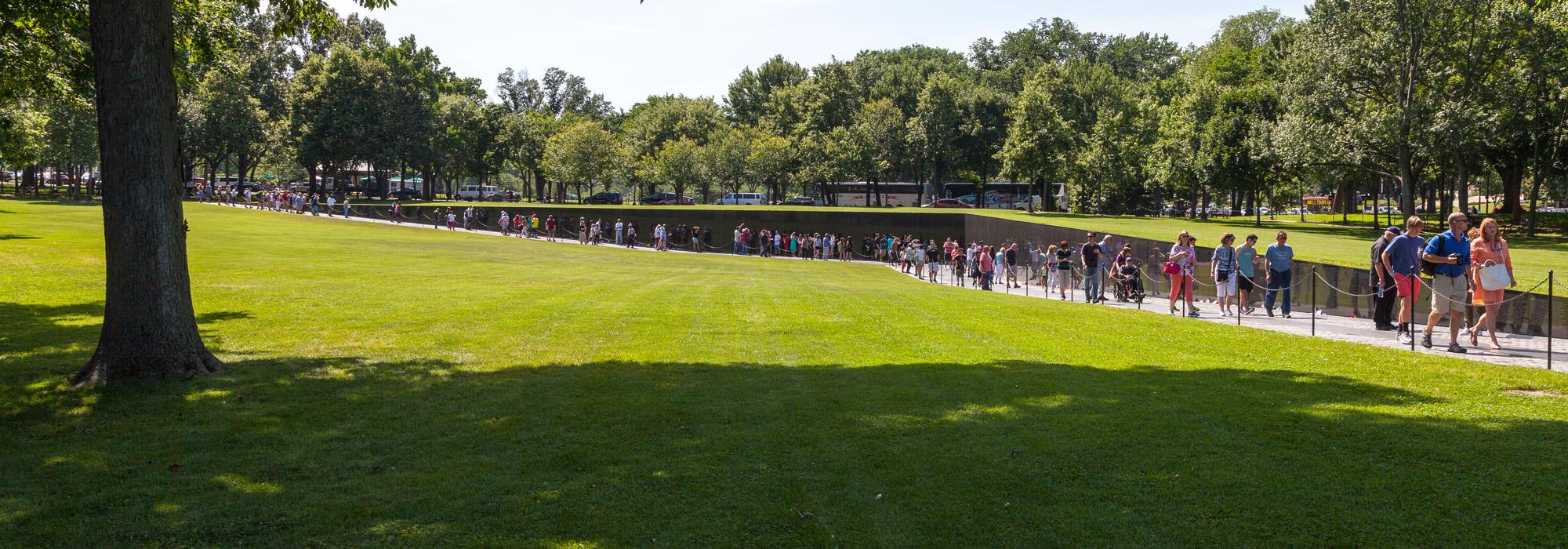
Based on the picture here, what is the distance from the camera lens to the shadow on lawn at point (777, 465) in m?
4.84

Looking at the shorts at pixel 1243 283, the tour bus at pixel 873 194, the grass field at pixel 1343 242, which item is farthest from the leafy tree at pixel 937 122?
the shorts at pixel 1243 283

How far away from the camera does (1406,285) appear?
12.3 meters

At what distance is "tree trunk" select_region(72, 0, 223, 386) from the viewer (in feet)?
25.5

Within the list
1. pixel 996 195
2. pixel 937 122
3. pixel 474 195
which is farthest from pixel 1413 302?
pixel 474 195

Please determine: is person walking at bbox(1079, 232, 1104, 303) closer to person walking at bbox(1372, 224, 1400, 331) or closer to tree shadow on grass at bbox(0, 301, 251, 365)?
person walking at bbox(1372, 224, 1400, 331)

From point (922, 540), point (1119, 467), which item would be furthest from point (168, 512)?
point (1119, 467)

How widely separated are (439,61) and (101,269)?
8219cm

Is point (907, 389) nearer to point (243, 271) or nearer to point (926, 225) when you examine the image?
point (243, 271)

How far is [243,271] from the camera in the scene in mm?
18891

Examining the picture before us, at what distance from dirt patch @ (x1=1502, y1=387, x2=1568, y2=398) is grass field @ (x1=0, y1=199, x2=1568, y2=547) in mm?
162

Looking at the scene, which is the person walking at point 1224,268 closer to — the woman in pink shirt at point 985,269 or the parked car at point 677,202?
the woman in pink shirt at point 985,269

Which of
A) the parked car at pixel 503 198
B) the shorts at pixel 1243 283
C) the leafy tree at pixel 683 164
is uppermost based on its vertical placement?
the leafy tree at pixel 683 164

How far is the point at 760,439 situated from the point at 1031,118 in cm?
6280

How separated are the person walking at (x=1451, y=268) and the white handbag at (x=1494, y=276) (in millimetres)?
176
